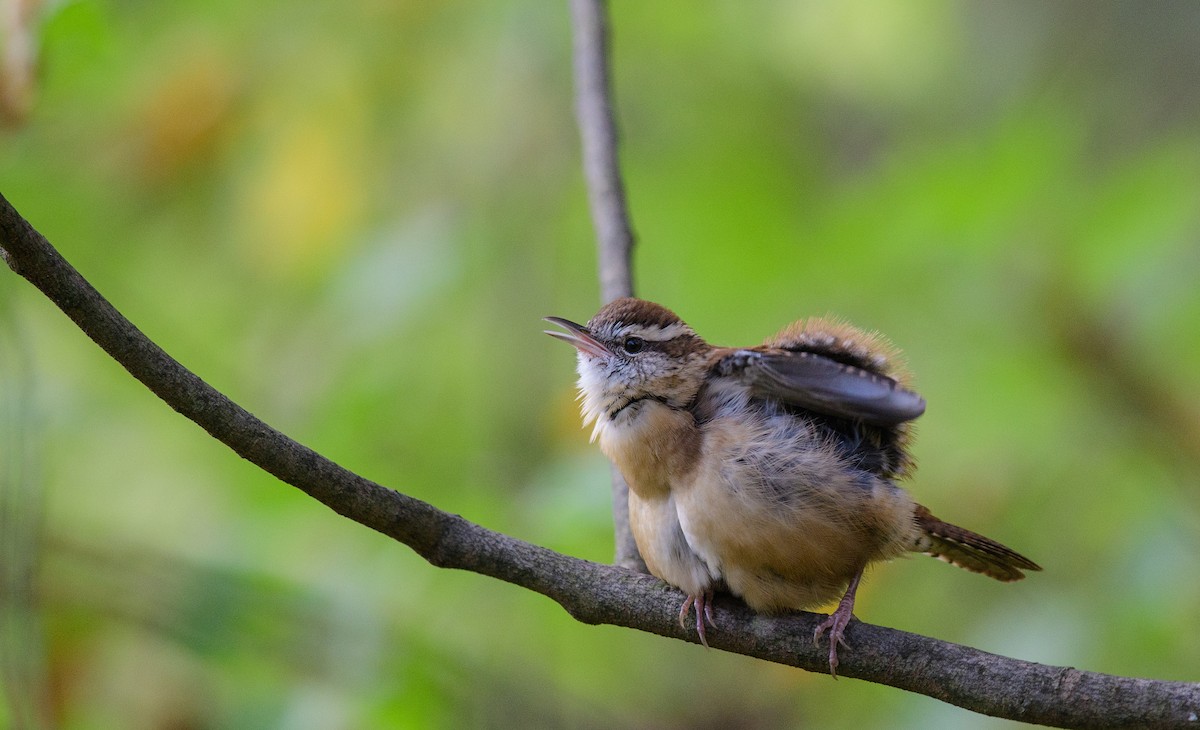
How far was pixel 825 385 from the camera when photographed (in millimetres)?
3221

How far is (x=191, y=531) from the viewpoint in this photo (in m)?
4.96

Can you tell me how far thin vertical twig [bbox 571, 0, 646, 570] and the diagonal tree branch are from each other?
813 millimetres

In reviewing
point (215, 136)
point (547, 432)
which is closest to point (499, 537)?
point (547, 432)

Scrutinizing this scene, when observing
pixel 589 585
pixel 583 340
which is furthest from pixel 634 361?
pixel 589 585

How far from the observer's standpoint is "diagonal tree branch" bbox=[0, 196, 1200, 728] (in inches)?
88.7

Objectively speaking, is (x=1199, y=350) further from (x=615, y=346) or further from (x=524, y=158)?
(x=524, y=158)

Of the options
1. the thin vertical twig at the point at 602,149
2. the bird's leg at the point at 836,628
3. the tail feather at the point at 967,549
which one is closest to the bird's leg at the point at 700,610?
the bird's leg at the point at 836,628

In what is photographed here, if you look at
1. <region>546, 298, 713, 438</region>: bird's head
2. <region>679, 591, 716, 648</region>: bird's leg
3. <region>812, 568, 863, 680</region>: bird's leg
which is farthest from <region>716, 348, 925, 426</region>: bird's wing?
<region>679, 591, 716, 648</region>: bird's leg

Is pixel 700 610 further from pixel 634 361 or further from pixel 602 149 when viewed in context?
pixel 602 149

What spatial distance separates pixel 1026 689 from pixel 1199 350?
2143 mm

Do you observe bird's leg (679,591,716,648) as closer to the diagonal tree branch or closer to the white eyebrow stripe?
the diagonal tree branch

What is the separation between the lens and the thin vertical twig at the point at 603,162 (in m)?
4.22

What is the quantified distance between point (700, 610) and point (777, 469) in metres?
0.50

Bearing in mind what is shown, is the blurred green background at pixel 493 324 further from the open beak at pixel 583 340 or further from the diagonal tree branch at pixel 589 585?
the diagonal tree branch at pixel 589 585
